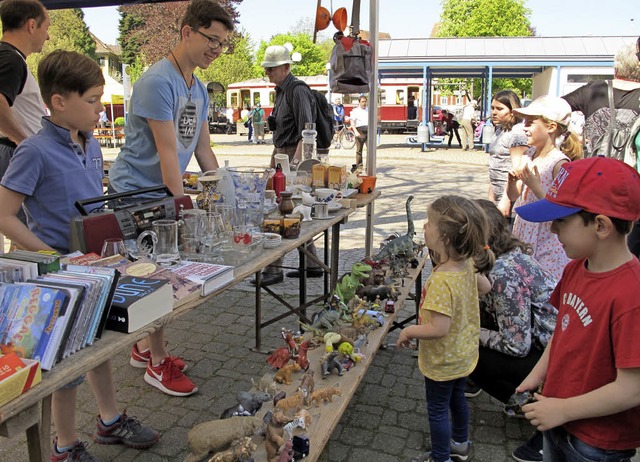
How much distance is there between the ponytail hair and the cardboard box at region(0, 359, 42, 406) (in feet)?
5.25

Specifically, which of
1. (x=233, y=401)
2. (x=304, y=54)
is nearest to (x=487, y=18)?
(x=304, y=54)

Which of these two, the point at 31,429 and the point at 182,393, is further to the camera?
the point at 182,393

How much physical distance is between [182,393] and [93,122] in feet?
5.83

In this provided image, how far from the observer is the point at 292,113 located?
17.0 ft

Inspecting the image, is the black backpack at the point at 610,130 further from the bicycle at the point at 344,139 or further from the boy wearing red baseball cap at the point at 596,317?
the bicycle at the point at 344,139

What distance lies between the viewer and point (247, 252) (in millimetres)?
2535

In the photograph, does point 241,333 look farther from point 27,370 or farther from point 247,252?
point 27,370

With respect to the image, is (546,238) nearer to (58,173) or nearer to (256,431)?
(256,431)

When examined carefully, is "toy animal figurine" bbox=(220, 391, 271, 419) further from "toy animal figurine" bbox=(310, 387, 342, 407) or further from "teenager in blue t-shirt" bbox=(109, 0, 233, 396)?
"teenager in blue t-shirt" bbox=(109, 0, 233, 396)

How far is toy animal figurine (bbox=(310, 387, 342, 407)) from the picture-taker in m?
2.19

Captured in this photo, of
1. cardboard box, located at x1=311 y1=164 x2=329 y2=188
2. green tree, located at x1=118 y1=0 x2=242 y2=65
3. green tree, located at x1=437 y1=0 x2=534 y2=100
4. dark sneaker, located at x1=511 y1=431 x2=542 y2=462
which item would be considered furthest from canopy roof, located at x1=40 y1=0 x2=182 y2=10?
green tree, located at x1=437 y1=0 x2=534 y2=100

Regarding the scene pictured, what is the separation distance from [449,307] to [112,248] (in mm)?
1388

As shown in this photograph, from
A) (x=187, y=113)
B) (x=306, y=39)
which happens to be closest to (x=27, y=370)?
(x=187, y=113)

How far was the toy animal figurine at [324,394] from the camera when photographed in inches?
86.1
